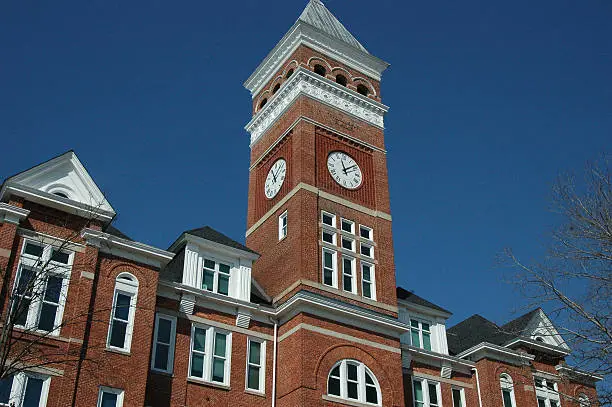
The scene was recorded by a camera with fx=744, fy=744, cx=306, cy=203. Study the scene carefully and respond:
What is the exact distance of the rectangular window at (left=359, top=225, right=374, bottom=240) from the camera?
122 feet

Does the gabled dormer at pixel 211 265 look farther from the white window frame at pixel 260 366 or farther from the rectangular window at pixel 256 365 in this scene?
the rectangular window at pixel 256 365

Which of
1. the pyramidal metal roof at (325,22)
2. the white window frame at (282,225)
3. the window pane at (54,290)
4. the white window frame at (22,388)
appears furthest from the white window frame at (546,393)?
the white window frame at (22,388)

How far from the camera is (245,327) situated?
107ft

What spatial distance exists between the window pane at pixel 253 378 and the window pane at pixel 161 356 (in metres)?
3.78

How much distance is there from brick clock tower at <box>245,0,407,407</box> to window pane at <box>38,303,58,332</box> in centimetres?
1002

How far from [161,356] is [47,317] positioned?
501cm

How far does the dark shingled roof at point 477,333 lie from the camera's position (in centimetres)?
4044

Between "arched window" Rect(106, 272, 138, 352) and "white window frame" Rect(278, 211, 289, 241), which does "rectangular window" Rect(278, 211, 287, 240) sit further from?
"arched window" Rect(106, 272, 138, 352)

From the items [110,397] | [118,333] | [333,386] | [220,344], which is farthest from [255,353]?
[110,397]

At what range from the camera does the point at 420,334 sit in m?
38.7

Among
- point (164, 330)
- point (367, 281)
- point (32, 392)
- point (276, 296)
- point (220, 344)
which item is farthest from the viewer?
point (367, 281)

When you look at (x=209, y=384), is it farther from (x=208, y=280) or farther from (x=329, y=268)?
(x=329, y=268)

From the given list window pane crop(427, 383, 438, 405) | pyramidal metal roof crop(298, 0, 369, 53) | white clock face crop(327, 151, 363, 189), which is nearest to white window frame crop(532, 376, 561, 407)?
window pane crop(427, 383, 438, 405)

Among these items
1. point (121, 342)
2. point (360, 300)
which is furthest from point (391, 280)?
point (121, 342)
